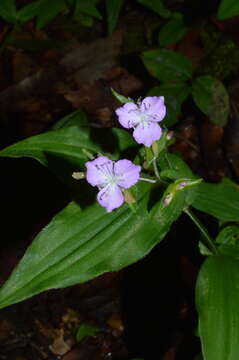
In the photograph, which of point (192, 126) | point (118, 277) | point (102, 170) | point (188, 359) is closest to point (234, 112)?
point (192, 126)

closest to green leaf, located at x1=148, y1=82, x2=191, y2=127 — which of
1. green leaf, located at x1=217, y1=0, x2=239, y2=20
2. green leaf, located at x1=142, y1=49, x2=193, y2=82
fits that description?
green leaf, located at x1=142, y1=49, x2=193, y2=82

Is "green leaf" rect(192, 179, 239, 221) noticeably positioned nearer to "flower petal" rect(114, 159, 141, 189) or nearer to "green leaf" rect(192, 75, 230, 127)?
"flower petal" rect(114, 159, 141, 189)

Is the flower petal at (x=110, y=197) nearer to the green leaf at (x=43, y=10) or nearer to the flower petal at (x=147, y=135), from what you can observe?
the flower petal at (x=147, y=135)

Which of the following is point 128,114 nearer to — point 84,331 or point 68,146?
point 68,146

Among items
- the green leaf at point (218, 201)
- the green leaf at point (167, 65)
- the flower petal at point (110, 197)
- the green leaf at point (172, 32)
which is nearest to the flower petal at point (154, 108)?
the flower petal at point (110, 197)

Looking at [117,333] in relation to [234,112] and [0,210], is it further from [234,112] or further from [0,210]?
[234,112]

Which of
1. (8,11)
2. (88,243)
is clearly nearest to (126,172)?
→ (88,243)
